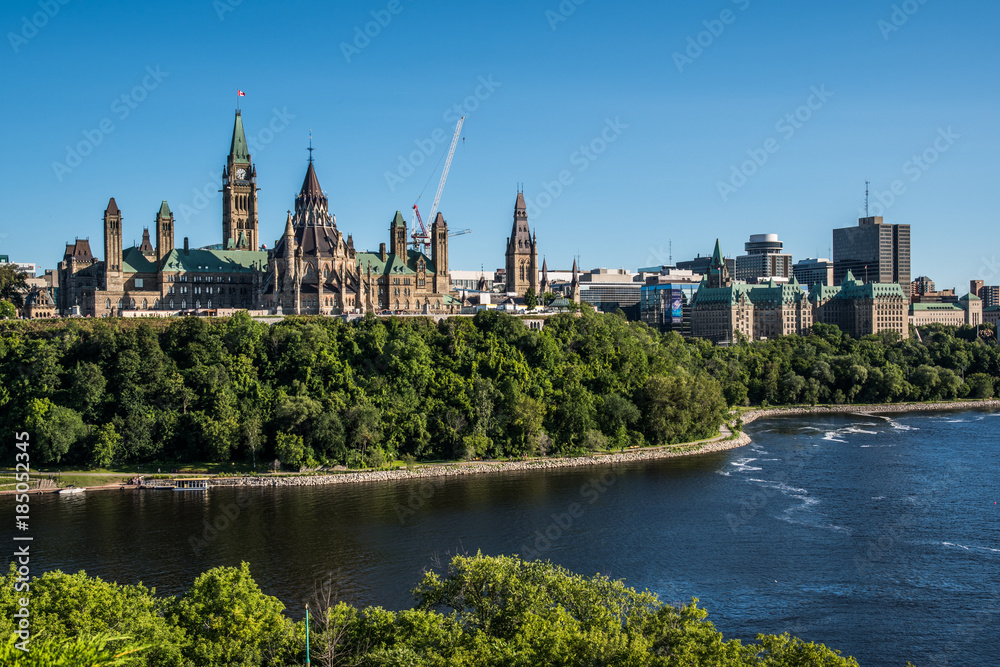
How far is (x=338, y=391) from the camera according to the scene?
299 ft

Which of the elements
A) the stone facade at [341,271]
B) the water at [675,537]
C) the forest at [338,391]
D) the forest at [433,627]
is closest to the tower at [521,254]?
the stone facade at [341,271]

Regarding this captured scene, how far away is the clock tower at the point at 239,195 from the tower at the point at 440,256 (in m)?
25.5

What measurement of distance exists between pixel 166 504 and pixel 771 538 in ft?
144

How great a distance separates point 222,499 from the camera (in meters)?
73.4

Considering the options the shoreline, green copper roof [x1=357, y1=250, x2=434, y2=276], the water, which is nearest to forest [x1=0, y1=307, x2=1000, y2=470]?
the shoreline

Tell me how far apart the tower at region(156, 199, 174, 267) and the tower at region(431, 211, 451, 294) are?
34.9 meters

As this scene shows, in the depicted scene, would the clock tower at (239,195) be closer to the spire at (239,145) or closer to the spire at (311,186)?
the spire at (239,145)

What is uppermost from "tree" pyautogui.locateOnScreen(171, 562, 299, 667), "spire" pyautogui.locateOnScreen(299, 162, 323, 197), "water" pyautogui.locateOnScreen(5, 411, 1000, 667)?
"spire" pyautogui.locateOnScreen(299, 162, 323, 197)

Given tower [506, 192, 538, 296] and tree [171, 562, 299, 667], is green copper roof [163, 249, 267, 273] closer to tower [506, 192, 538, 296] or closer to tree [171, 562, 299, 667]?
tower [506, 192, 538, 296]

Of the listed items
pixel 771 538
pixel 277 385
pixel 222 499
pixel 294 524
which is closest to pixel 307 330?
pixel 277 385

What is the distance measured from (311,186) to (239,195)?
18.4 m

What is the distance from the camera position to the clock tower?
134 metres

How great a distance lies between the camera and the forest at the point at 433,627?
32031 millimetres

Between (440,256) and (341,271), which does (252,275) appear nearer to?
(341,271)
